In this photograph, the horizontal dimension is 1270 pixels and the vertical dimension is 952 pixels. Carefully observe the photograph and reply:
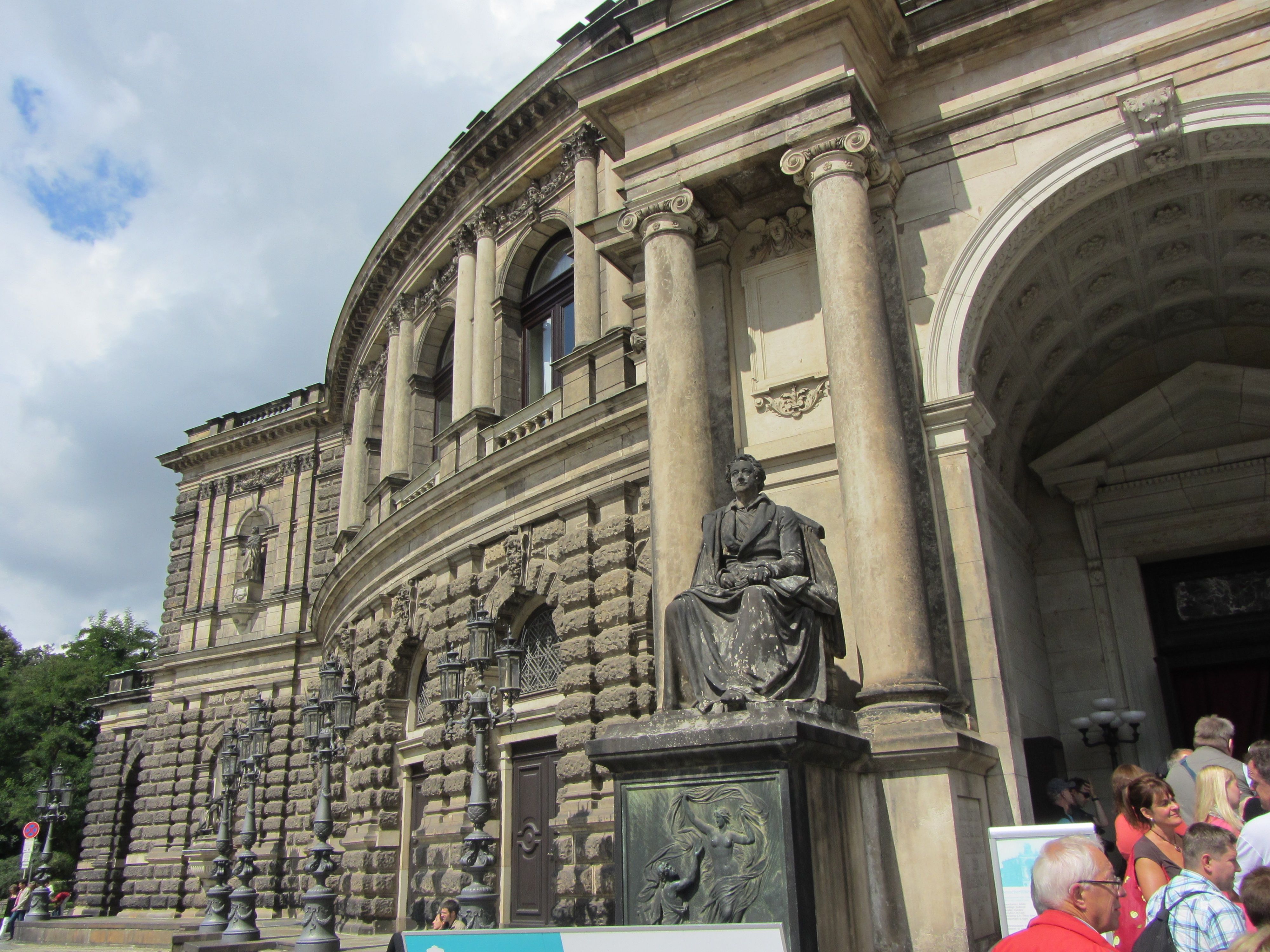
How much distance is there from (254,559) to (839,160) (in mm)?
28780

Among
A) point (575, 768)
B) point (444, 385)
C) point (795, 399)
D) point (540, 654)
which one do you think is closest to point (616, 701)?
point (575, 768)

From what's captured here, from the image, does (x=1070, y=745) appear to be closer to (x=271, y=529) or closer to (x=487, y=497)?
(x=487, y=497)

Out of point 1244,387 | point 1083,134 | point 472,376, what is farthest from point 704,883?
point 472,376

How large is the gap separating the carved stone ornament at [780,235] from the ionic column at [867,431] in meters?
0.68

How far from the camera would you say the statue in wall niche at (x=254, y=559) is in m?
34.1

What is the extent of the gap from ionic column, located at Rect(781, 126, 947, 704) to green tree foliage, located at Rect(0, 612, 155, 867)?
146ft

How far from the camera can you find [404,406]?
2419cm

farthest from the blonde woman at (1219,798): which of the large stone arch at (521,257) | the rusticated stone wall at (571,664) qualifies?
the large stone arch at (521,257)

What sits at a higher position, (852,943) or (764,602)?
(764,602)

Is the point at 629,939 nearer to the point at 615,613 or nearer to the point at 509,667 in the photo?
→ the point at 509,667

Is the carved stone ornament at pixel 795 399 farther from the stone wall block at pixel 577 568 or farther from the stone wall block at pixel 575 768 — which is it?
the stone wall block at pixel 575 768

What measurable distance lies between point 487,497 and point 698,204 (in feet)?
24.0

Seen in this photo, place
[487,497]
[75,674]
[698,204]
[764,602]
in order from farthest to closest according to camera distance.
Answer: [75,674], [487,497], [698,204], [764,602]

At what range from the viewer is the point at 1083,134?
10703 millimetres
